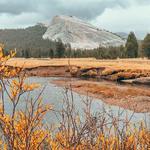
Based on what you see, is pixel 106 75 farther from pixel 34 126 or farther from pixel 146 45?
pixel 34 126

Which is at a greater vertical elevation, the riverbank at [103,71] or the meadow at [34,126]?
the meadow at [34,126]

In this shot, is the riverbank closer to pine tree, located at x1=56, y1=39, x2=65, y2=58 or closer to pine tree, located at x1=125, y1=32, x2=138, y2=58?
pine tree, located at x1=125, y1=32, x2=138, y2=58

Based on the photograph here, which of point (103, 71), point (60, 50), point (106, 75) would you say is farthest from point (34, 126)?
point (60, 50)

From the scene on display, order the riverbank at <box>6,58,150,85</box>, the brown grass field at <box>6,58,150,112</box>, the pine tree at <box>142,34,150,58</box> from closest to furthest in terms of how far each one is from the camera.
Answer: the brown grass field at <box>6,58,150,112</box> → the riverbank at <box>6,58,150,85</box> → the pine tree at <box>142,34,150,58</box>

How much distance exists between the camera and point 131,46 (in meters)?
126

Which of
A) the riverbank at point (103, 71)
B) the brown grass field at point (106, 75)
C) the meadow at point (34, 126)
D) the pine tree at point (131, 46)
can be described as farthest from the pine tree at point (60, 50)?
the meadow at point (34, 126)

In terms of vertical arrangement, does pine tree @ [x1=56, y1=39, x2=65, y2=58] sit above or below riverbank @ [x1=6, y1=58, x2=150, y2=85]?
above

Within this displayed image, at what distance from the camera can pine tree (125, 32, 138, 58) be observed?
124 m

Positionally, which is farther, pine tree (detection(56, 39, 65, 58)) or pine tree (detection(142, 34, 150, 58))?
pine tree (detection(56, 39, 65, 58))

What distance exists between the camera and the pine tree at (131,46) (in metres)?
124

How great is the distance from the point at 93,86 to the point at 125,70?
2163 cm

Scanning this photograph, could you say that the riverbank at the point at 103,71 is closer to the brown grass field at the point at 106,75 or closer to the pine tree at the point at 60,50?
the brown grass field at the point at 106,75

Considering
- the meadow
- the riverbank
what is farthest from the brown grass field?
the meadow

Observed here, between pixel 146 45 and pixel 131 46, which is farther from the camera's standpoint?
pixel 131 46
